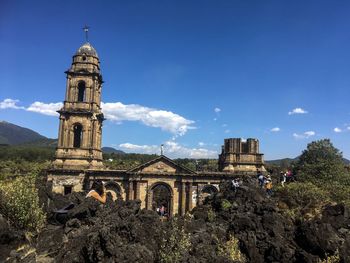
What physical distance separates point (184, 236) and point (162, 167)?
26.4 m

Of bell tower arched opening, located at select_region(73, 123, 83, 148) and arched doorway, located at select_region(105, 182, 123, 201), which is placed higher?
bell tower arched opening, located at select_region(73, 123, 83, 148)

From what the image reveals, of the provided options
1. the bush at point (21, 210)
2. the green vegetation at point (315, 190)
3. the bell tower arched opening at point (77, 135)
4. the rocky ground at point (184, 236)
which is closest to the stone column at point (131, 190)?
the bell tower arched opening at point (77, 135)

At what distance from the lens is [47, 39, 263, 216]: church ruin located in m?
39.8

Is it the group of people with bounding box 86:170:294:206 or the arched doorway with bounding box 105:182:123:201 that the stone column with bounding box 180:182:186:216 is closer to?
the group of people with bounding box 86:170:294:206

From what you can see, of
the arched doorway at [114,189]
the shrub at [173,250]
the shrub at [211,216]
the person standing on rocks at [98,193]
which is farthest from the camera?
the arched doorway at [114,189]

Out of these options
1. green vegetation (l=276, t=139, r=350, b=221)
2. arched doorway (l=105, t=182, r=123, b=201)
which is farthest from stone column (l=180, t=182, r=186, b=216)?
green vegetation (l=276, t=139, r=350, b=221)

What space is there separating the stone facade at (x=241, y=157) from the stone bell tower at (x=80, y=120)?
555 inches

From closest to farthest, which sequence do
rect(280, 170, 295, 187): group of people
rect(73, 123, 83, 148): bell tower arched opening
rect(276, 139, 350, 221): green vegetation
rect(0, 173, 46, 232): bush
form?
1. rect(0, 173, 46, 232): bush
2. rect(276, 139, 350, 221): green vegetation
3. rect(280, 170, 295, 187): group of people
4. rect(73, 123, 83, 148): bell tower arched opening

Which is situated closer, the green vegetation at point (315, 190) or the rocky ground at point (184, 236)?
the rocky ground at point (184, 236)

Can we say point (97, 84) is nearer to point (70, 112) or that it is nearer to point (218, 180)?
point (70, 112)

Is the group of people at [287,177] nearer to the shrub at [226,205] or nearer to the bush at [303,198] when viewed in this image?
the bush at [303,198]

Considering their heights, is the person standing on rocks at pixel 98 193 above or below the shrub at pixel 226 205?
above

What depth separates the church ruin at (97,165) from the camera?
39781 mm

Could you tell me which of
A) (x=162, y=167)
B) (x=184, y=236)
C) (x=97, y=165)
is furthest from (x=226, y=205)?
(x=97, y=165)
